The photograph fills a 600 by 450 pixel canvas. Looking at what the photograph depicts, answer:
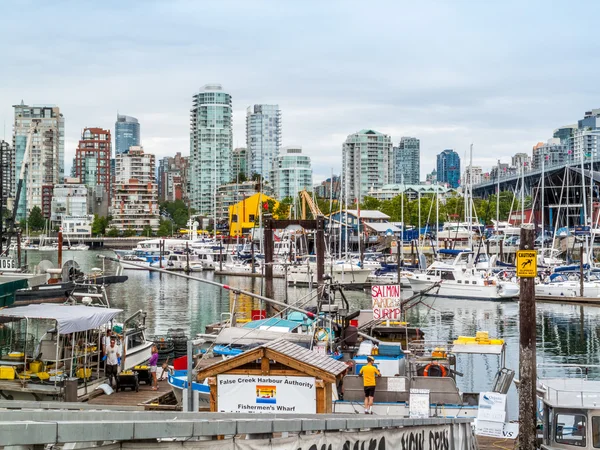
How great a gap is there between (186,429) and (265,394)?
8.74 m

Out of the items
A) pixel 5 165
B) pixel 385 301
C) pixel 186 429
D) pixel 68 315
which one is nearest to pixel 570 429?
pixel 186 429

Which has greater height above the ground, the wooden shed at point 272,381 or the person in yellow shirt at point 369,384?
the wooden shed at point 272,381

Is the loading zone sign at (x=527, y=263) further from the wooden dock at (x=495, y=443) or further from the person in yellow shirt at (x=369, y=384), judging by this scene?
the person in yellow shirt at (x=369, y=384)

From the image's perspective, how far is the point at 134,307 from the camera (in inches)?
2623

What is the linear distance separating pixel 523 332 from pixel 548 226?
389ft

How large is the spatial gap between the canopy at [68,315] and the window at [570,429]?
42.3 feet

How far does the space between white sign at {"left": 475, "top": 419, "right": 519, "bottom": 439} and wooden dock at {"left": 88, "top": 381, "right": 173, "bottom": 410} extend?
907 cm

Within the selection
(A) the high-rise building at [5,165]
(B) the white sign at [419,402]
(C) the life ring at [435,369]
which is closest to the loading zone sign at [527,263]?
(B) the white sign at [419,402]

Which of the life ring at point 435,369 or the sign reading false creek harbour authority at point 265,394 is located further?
the life ring at point 435,369

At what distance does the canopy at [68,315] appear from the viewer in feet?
71.6

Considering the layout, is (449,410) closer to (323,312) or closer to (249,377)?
(323,312)

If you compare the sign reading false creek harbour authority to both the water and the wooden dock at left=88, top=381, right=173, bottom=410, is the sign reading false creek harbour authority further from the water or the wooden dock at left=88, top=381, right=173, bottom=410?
the water

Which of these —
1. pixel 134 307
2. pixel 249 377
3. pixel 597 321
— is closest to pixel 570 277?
pixel 597 321

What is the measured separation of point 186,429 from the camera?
231 inches
